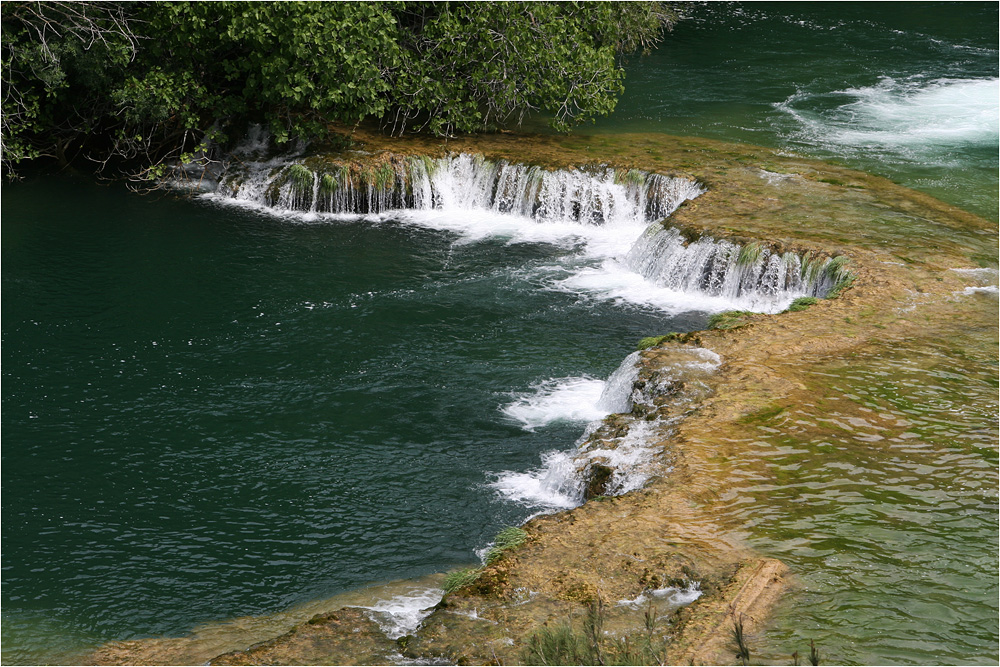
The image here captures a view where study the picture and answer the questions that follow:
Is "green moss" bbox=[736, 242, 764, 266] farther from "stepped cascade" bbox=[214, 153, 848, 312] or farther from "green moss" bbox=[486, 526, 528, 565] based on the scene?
"green moss" bbox=[486, 526, 528, 565]

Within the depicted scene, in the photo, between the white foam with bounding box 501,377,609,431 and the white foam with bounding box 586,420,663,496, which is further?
→ the white foam with bounding box 501,377,609,431

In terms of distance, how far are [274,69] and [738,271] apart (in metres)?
10.0

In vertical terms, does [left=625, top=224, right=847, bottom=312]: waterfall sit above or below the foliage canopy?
below

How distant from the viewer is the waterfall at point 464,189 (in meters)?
19.8

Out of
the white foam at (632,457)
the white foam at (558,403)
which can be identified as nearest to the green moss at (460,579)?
the white foam at (632,457)

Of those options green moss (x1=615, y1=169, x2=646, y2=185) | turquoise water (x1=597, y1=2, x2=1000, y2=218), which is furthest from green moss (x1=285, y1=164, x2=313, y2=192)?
turquoise water (x1=597, y1=2, x2=1000, y2=218)

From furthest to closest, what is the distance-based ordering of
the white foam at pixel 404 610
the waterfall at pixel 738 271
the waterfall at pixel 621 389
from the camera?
1. the waterfall at pixel 738 271
2. the waterfall at pixel 621 389
3. the white foam at pixel 404 610

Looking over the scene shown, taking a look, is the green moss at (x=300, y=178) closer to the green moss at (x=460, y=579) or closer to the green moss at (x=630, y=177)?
→ the green moss at (x=630, y=177)

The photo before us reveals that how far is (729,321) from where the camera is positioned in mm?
13812

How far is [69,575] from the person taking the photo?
34.1ft

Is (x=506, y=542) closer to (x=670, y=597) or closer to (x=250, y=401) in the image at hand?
(x=670, y=597)

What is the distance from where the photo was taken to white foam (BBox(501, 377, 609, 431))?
1295 cm

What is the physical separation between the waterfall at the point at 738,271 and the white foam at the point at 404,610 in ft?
26.4

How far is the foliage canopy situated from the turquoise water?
8.69ft
